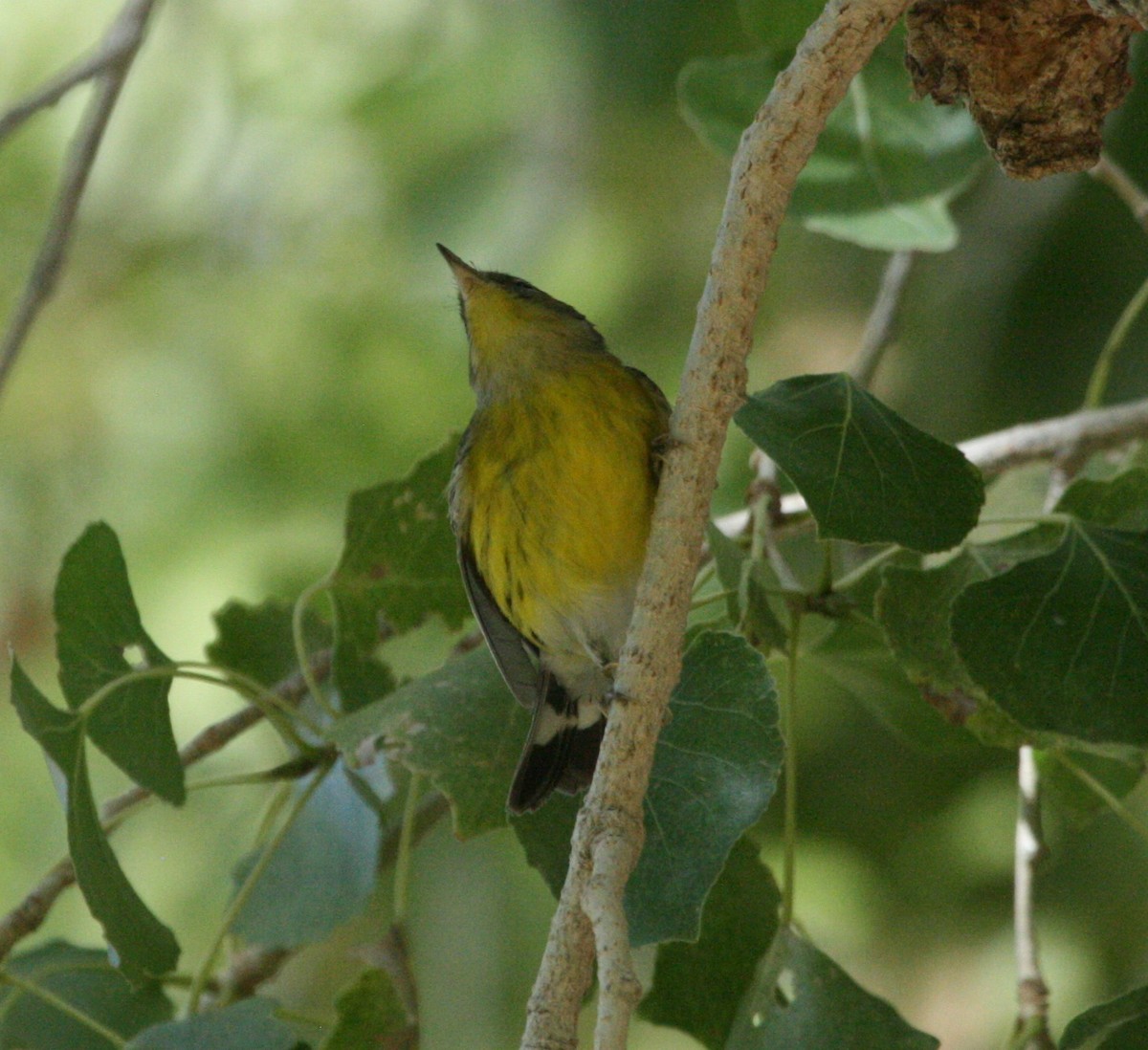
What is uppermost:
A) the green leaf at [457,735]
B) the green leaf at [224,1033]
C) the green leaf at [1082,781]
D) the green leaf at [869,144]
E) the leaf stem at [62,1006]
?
the green leaf at [869,144]

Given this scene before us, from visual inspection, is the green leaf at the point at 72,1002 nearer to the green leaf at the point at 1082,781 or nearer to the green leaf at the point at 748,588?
the green leaf at the point at 748,588

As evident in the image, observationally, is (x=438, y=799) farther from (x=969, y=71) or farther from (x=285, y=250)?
(x=285, y=250)

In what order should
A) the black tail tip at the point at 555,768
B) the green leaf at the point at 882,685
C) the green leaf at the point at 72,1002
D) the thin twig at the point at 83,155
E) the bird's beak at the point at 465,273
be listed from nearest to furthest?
the black tail tip at the point at 555,768 → the green leaf at the point at 72,1002 → the green leaf at the point at 882,685 → the thin twig at the point at 83,155 → the bird's beak at the point at 465,273

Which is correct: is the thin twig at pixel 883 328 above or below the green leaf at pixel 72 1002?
above

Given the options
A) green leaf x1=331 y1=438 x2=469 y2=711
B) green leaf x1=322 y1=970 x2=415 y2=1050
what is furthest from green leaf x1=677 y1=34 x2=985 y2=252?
green leaf x1=322 y1=970 x2=415 y2=1050

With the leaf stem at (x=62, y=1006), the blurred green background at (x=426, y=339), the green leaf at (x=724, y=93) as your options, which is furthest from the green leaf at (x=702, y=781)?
the blurred green background at (x=426, y=339)

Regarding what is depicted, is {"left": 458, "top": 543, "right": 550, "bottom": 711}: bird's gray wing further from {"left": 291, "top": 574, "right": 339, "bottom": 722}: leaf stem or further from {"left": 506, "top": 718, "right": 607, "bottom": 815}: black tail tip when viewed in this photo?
{"left": 291, "top": 574, "right": 339, "bottom": 722}: leaf stem

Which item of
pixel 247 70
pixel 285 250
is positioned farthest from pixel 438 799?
pixel 247 70

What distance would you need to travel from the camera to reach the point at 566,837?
2.20 meters

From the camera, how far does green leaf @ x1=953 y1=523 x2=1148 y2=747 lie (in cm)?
195

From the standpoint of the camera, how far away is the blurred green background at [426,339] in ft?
12.6

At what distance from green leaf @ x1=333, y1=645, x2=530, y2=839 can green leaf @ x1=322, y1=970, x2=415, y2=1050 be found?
0.25 m

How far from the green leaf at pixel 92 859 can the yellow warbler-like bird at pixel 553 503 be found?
617 mm

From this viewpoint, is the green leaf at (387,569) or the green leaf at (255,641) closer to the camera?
the green leaf at (387,569)
